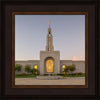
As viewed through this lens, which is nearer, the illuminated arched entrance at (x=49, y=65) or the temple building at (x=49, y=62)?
the temple building at (x=49, y=62)

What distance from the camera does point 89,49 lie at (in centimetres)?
270

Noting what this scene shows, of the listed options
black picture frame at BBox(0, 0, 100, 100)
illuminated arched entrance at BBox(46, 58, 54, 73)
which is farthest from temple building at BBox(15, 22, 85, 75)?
black picture frame at BBox(0, 0, 100, 100)

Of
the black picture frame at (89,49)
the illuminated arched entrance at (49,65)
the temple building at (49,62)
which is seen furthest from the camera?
the illuminated arched entrance at (49,65)

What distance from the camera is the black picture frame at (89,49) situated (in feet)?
8.52

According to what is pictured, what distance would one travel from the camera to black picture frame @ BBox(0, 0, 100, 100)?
2.60 m

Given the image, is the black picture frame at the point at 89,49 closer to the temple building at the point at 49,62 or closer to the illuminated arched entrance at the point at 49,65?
the temple building at the point at 49,62

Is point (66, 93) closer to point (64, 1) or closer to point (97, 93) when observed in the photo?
point (97, 93)

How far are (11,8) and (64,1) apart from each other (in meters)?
1.10

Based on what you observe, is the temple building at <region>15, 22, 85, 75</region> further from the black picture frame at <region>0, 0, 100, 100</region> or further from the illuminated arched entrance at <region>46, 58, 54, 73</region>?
the black picture frame at <region>0, 0, 100, 100</region>

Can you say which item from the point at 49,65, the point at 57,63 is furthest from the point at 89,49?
the point at 49,65

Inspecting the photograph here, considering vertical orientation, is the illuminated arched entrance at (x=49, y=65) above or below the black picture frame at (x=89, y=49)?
below

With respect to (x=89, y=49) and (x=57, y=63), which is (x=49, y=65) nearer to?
(x=57, y=63)

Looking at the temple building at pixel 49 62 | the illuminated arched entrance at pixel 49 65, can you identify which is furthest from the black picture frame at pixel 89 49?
the illuminated arched entrance at pixel 49 65

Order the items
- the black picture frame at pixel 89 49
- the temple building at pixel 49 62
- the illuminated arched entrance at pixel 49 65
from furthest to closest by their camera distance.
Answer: the illuminated arched entrance at pixel 49 65 → the temple building at pixel 49 62 → the black picture frame at pixel 89 49
